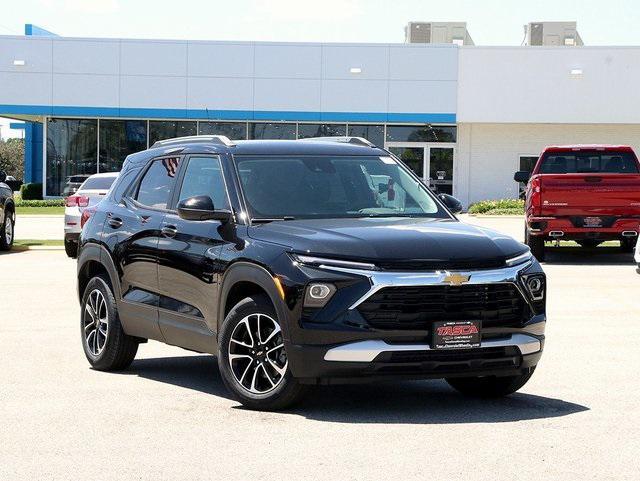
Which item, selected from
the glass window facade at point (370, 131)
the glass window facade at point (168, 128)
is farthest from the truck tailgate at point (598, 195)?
the glass window facade at point (168, 128)

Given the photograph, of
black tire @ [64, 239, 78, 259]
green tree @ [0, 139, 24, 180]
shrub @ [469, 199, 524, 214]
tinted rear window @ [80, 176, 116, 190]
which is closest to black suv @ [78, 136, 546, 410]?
black tire @ [64, 239, 78, 259]

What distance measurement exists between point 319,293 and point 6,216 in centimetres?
1850

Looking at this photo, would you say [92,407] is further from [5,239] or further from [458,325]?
[5,239]

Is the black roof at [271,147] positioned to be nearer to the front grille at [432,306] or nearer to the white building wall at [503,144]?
the front grille at [432,306]

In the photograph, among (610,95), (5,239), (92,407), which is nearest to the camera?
(92,407)

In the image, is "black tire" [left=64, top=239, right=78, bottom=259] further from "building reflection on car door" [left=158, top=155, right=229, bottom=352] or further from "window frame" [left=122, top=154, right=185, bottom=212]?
"building reflection on car door" [left=158, top=155, right=229, bottom=352]

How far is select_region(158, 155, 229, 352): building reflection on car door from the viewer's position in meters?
8.54

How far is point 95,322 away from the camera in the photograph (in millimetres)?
10156

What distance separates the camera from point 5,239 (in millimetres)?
24953

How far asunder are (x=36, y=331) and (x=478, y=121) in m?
40.6

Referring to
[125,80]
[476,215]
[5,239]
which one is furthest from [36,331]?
[125,80]

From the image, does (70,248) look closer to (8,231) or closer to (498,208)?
(8,231)

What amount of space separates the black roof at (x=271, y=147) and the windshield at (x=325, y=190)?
0.06 metres

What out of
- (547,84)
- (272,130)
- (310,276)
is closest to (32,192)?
(272,130)
